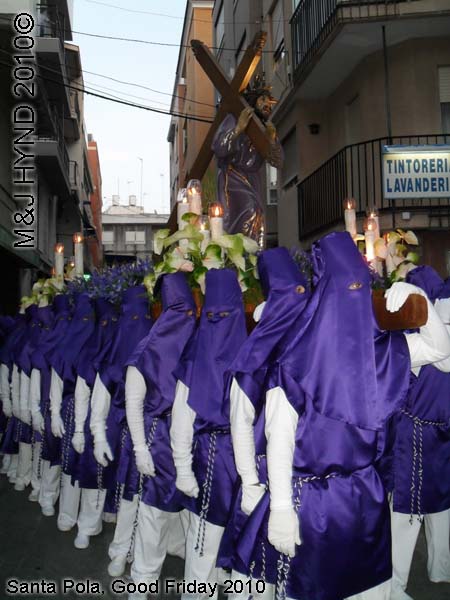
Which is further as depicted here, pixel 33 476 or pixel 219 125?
pixel 33 476

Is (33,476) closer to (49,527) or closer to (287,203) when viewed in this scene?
(49,527)

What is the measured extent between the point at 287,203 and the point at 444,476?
34.9 ft

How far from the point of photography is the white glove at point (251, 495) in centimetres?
326

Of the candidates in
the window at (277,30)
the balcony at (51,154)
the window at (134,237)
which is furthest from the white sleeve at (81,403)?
the window at (134,237)

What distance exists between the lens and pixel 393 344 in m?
3.02

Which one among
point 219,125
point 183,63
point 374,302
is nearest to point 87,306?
point 219,125

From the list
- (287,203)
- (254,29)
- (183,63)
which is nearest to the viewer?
(287,203)

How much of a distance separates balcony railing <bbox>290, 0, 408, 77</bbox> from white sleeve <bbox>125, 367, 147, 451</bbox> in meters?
8.17

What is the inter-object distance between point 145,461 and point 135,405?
0.42 meters

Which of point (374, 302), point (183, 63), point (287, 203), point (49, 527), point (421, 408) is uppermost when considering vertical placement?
point (183, 63)

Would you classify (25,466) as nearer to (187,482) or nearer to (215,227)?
(187,482)

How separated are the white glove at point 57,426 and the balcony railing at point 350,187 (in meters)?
5.83

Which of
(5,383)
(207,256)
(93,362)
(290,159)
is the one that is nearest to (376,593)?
(207,256)

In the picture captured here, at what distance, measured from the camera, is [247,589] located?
3547mm
